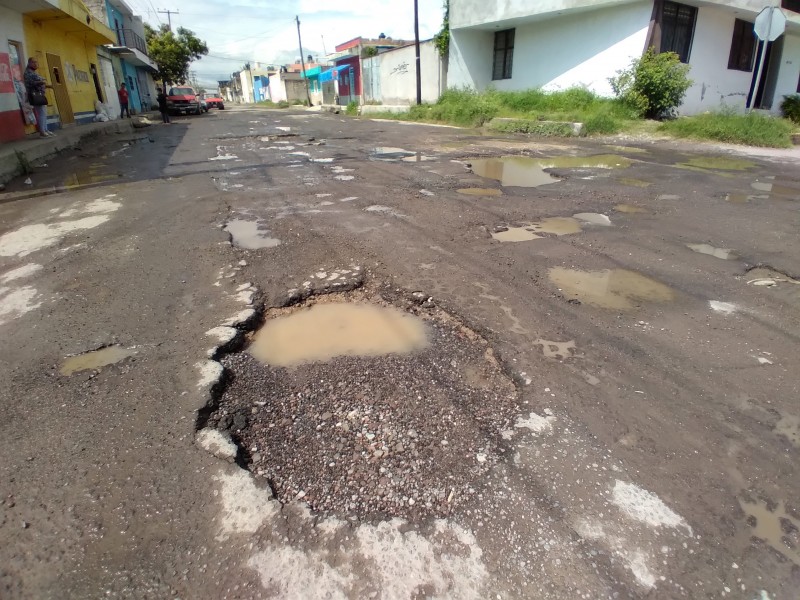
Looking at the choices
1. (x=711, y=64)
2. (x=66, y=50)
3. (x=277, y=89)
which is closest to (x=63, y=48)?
(x=66, y=50)

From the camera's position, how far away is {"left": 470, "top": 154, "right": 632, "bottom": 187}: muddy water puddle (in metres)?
7.71

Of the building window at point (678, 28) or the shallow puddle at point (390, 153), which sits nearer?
the shallow puddle at point (390, 153)

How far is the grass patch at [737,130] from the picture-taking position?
1183 cm

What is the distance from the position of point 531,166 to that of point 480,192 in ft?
9.07

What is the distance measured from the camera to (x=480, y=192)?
6.82m

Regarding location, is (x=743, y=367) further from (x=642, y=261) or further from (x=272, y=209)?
(x=272, y=209)

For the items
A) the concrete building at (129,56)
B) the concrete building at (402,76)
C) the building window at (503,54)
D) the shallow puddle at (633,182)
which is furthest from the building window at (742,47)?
the concrete building at (129,56)

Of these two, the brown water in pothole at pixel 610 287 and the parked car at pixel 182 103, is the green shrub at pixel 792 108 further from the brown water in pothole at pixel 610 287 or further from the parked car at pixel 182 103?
the parked car at pixel 182 103

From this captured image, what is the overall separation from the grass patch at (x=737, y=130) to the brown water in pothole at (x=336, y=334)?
12.8m

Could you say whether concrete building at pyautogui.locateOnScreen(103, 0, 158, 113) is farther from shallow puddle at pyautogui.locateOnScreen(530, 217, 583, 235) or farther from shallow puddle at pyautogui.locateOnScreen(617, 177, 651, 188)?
shallow puddle at pyautogui.locateOnScreen(530, 217, 583, 235)

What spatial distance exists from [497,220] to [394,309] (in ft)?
8.17

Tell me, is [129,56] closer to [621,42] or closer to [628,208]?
[621,42]

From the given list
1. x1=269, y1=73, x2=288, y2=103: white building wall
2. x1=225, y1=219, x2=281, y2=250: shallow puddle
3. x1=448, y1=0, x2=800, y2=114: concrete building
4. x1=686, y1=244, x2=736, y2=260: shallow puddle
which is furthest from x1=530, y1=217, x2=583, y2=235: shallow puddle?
x1=269, y1=73, x2=288, y2=103: white building wall

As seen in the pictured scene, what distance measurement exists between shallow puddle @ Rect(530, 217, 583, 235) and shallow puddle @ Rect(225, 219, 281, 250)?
2.76m
